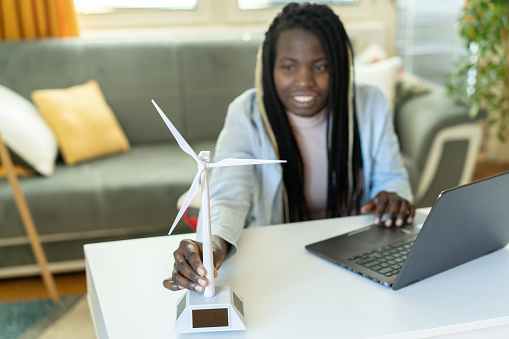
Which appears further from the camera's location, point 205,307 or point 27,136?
point 27,136

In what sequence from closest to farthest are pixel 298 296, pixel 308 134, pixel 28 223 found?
pixel 298 296
pixel 308 134
pixel 28 223

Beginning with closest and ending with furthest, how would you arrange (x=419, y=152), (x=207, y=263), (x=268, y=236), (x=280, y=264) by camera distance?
(x=207, y=263)
(x=280, y=264)
(x=268, y=236)
(x=419, y=152)

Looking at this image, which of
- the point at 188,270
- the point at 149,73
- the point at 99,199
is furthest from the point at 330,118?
the point at 149,73

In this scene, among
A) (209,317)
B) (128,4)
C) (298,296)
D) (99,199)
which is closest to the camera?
(209,317)

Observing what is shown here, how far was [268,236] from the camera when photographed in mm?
1317

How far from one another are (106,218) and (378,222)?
4.26ft

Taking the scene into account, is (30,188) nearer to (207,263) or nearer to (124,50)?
(124,50)

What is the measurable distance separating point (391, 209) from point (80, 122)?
1.63 meters

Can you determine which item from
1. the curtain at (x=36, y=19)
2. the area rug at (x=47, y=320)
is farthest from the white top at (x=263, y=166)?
the curtain at (x=36, y=19)

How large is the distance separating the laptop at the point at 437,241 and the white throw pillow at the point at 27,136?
59.8 inches

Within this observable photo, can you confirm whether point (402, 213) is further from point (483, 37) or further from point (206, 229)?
point (483, 37)

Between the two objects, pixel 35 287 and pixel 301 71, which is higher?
pixel 301 71

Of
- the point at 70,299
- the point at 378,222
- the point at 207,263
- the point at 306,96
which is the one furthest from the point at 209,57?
the point at 207,263

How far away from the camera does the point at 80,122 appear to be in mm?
2609
